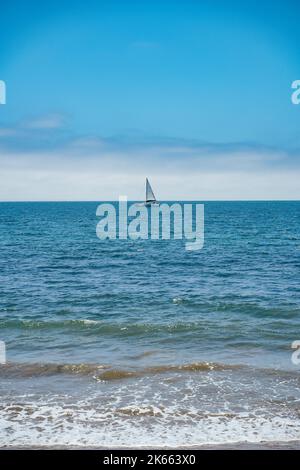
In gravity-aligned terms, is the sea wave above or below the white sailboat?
below

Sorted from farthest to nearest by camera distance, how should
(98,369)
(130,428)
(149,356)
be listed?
(149,356) → (98,369) → (130,428)

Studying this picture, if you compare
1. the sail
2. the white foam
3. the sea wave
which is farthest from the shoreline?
the sail

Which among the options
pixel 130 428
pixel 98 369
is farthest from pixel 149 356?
pixel 130 428

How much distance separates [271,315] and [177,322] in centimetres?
513

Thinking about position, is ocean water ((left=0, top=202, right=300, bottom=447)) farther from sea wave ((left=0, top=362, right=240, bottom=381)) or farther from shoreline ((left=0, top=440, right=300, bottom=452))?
shoreline ((left=0, top=440, right=300, bottom=452))

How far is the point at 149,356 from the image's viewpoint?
1845 cm

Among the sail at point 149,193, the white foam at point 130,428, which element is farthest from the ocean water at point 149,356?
the sail at point 149,193

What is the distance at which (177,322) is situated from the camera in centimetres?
2278

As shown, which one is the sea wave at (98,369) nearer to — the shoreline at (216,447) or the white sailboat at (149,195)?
the shoreline at (216,447)

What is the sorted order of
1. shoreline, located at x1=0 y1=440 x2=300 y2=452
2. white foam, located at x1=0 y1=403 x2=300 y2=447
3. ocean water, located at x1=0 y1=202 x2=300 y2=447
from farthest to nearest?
ocean water, located at x1=0 y1=202 x2=300 y2=447 → white foam, located at x1=0 y1=403 x2=300 y2=447 → shoreline, located at x1=0 y1=440 x2=300 y2=452

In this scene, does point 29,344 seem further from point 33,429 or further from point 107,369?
point 33,429

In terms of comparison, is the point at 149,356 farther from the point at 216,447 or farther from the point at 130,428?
the point at 216,447

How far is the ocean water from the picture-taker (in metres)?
12.4

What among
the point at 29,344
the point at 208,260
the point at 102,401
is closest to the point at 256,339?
the point at 102,401
